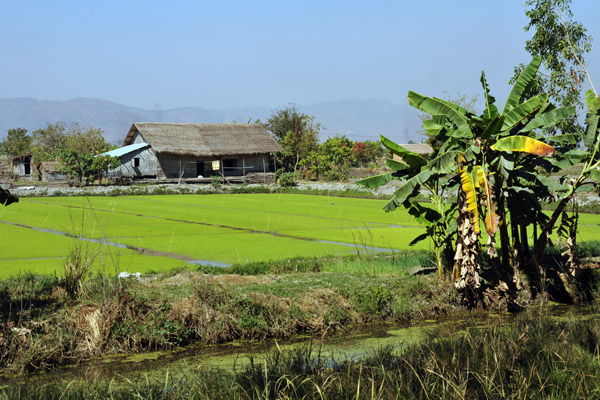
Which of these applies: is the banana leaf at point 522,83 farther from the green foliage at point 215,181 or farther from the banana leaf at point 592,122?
the green foliage at point 215,181

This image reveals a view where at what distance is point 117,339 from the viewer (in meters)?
7.13

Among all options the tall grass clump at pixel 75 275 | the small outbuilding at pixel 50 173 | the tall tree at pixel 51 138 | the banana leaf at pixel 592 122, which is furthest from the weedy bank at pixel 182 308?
the tall tree at pixel 51 138

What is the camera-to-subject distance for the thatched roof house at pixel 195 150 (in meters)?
41.8

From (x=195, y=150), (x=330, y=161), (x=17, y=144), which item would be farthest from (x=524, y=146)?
(x=17, y=144)

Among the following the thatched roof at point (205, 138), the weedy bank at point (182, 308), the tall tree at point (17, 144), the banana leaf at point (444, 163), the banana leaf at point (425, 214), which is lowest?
the weedy bank at point (182, 308)

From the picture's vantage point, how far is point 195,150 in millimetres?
42219

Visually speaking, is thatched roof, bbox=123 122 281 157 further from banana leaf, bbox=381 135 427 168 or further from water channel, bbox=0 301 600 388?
water channel, bbox=0 301 600 388

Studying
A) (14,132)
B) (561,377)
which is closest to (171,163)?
(561,377)

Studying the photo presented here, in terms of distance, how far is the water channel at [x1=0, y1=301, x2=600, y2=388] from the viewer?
6.23 metres

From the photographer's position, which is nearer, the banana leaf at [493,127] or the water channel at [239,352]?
the water channel at [239,352]

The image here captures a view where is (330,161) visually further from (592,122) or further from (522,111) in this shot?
(522,111)

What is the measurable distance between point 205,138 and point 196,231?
26967mm

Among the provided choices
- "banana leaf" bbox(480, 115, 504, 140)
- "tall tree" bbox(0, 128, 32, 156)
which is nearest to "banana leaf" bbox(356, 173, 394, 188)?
"banana leaf" bbox(480, 115, 504, 140)

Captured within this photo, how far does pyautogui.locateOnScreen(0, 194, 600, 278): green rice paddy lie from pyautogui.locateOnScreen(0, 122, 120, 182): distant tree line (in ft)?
34.5
